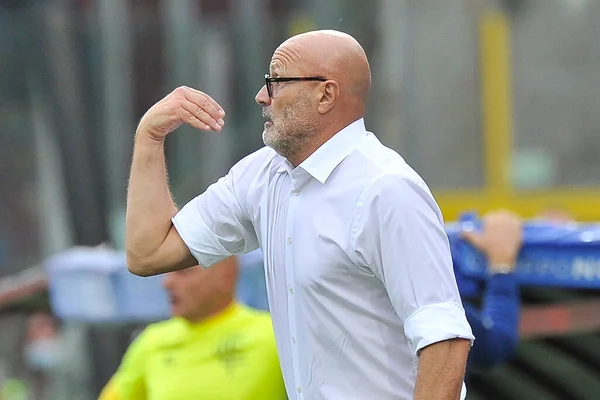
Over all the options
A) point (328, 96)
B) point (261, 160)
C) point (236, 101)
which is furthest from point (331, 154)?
point (236, 101)

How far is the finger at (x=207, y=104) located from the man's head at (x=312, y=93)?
13 centimetres

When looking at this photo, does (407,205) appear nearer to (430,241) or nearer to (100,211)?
(430,241)

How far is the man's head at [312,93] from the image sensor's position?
2564 millimetres

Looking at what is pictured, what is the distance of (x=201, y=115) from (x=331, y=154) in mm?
306

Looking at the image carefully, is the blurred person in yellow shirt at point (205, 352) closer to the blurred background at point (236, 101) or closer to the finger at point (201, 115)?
the finger at point (201, 115)

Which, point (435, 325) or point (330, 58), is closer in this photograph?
point (435, 325)

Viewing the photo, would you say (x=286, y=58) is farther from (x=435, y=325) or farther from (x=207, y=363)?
(x=207, y=363)

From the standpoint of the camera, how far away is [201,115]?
268 cm

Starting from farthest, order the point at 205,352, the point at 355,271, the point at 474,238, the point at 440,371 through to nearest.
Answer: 1. the point at 205,352
2. the point at 474,238
3. the point at 355,271
4. the point at 440,371

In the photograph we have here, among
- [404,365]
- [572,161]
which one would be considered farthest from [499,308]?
[572,161]

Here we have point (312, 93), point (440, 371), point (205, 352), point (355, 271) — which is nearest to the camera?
point (440, 371)

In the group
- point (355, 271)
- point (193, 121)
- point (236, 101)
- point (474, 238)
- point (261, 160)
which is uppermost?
point (193, 121)

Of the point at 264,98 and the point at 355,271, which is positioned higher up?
the point at 264,98

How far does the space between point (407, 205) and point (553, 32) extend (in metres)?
5.90
